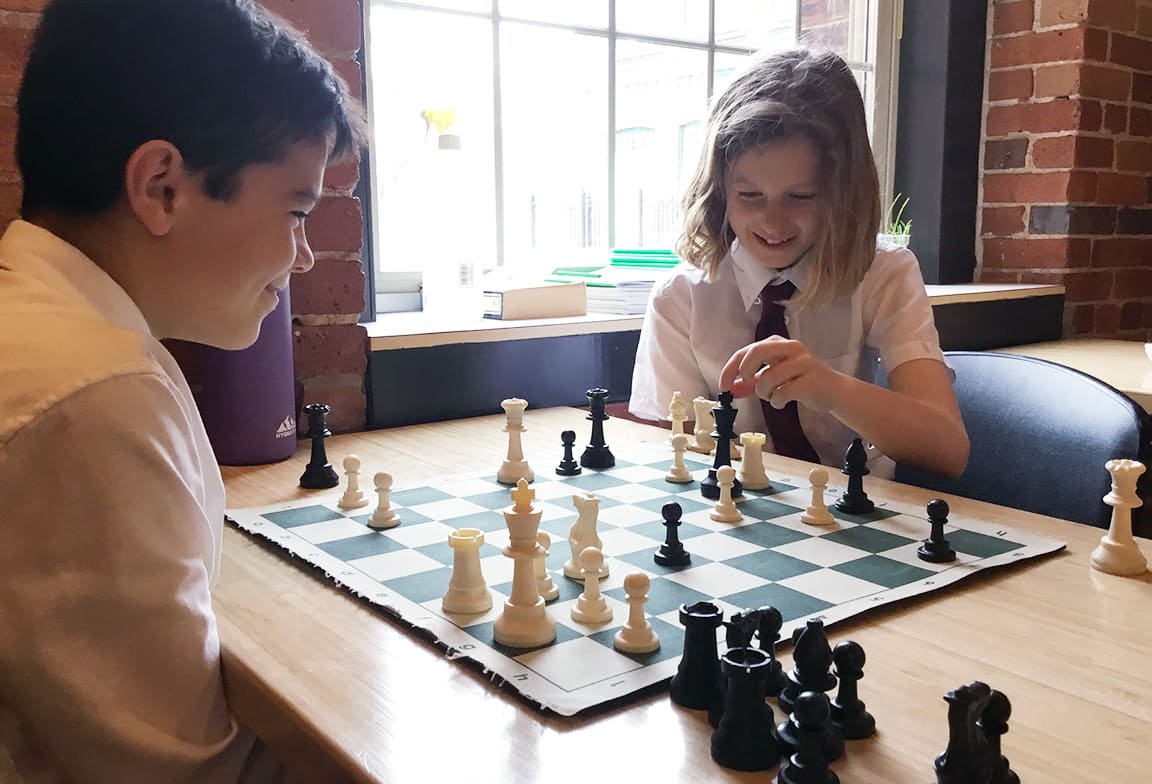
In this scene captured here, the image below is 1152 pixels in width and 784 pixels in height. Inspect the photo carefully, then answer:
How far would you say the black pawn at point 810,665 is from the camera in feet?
2.09

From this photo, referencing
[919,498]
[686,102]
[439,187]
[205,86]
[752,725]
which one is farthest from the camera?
[686,102]

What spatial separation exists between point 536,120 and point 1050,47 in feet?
4.74

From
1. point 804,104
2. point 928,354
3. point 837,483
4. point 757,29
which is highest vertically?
point 757,29

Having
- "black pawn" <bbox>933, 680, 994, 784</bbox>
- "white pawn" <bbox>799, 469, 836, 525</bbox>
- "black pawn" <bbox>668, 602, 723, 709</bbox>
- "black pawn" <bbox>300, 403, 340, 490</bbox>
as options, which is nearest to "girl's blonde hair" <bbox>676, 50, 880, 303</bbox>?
"white pawn" <bbox>799, 469, 836, 525</bbox>

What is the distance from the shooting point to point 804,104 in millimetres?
1431

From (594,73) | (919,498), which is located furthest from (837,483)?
(594,73)

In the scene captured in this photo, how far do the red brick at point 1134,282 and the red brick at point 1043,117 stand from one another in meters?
0.47

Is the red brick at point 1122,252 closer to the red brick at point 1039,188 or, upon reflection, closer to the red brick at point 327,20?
the red brick at point 1039,188

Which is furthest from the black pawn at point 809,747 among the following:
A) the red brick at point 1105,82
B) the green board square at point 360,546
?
the red brick at point 1105,82

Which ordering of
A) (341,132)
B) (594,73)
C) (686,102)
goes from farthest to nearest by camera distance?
(686,102)
(594,73)
(341,132)

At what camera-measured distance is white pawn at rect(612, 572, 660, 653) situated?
72 cm

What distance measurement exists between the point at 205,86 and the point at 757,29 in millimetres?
2106

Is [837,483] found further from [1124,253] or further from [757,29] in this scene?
[1124,253]

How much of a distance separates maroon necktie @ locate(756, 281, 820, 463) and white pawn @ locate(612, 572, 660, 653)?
866 mm
